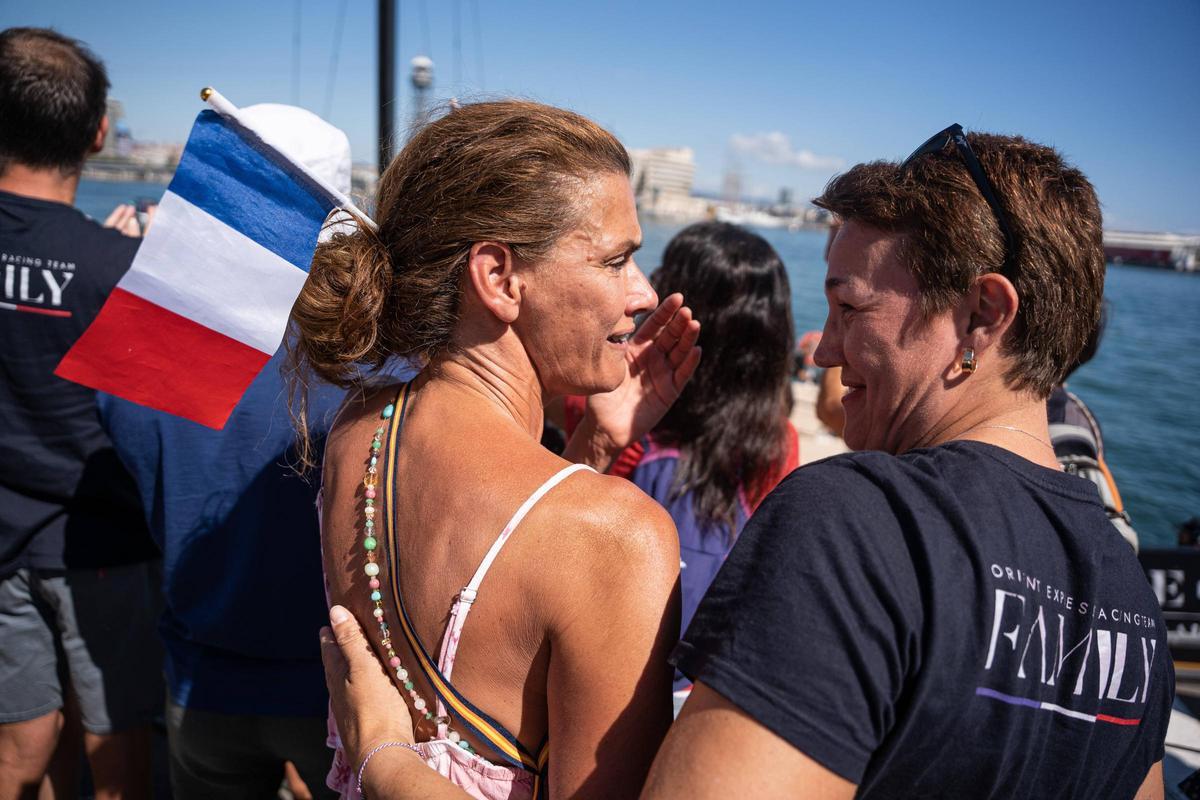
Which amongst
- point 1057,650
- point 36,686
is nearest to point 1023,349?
point 1057,650

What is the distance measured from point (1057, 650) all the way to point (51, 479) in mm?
2834

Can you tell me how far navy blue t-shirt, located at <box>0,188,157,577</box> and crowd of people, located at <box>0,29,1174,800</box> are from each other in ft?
0.04

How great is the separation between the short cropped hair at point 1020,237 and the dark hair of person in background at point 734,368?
4.03 feet

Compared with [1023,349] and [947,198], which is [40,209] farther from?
[1023,349]

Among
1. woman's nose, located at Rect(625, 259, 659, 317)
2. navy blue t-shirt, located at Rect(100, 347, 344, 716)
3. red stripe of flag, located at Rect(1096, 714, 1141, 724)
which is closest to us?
red stripe of flag, located at Rect(1096, 714, 1141, 724)

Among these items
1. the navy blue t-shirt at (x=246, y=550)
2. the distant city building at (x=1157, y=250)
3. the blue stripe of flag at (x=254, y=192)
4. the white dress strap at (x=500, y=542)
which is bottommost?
the navy blue t-shirt at (x=246, y=550)

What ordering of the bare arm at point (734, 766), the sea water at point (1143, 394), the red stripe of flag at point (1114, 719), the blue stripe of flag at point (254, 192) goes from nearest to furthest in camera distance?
the bare arm at point (734, 766) < the red stripe of flag at point (1114, 719) < the blue stripe of flag at point (254, 192) < the sea water at point (1143, 394)

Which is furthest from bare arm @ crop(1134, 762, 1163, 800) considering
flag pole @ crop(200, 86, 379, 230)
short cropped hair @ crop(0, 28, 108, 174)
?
short cropped hair @ crop(0, 28, 108, 174)

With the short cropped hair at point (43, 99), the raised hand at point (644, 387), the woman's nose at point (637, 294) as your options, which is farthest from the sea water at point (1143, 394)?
the woman's nose at point (637, 294)

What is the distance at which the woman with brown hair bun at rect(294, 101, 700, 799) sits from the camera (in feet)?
4.02

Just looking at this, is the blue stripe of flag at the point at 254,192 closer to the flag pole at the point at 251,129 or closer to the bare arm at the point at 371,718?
the flag pole at the point at 251,129

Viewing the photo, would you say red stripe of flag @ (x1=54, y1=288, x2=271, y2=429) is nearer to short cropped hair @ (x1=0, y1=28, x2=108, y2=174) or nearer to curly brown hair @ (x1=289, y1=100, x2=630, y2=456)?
curly brown hair @ (x1=289, y1=100, x2=630, y2=456)

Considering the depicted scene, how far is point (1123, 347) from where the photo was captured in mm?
31094

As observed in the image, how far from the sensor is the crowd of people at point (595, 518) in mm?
1020
